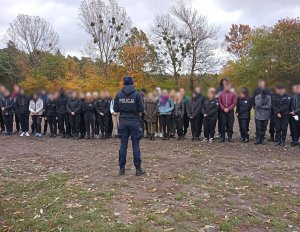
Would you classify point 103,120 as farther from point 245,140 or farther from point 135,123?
point 135,123

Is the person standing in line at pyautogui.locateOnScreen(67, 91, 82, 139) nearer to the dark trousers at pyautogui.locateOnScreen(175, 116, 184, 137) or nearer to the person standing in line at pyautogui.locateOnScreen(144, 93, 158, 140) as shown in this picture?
the person standing in line at pyautogui.locateOnScreen(144, 93, 158, 140)

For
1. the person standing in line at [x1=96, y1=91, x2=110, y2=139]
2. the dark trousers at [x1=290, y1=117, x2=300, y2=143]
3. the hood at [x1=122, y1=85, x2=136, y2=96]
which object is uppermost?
the hood at [x1=122, y1=85, x2=136, y2=96]

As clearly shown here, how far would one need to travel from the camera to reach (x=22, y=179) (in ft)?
26.9

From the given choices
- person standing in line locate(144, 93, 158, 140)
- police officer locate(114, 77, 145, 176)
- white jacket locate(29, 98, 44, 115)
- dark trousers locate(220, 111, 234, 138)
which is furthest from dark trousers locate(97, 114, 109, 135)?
police officer locate(114, 77, 145, 176)

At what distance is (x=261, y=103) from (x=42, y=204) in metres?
8.17

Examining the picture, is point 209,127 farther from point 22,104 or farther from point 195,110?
point 22,104

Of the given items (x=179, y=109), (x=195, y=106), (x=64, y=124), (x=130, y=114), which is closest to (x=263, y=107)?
(x=195, y=106)

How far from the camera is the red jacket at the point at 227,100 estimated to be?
1225cm

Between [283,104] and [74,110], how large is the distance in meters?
7.38

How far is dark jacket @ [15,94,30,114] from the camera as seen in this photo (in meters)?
14.5

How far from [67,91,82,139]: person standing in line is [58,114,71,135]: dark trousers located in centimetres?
25

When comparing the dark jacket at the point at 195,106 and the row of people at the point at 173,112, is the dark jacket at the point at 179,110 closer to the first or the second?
the row of people at the point at 173,112

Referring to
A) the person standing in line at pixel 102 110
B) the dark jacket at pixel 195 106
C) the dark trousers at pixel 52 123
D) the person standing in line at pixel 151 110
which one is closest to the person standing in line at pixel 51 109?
the dark trousers at pixel 52 123

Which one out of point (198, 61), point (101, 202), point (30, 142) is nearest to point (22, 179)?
point (101, 202)
